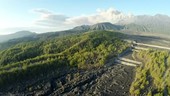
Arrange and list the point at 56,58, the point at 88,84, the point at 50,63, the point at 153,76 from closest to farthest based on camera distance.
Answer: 1. the point at 153,76
2. the point at 88,84
3. the point at 50,63
4. the point at 56,58

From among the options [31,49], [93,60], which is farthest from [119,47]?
[31,49]

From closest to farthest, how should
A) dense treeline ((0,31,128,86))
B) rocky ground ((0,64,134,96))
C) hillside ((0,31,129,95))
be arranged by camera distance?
rocky ground ((0,64,134,96))
hillside ((0,31,129,95))
dense treeline ((0,31,128,86))

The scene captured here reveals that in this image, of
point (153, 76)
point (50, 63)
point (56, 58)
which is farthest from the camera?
point (56, 58)

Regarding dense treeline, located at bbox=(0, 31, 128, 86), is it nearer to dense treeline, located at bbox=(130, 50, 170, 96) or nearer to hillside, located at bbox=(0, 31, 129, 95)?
hillside, located at bbox=(0, 31, 129, 95)

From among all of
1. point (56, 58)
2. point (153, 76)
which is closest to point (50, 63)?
point (56, 58)

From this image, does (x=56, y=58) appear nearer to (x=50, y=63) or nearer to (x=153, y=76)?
(x=50, y=63)

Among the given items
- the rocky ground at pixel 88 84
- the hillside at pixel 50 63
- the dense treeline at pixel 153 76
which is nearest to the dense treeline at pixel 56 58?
the hillside at pixel 50 63

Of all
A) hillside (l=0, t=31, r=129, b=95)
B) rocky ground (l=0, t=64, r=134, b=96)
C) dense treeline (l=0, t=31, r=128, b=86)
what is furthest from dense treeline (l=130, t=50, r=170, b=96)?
dense treeline (l=0, t=31, r=128, b=86)
